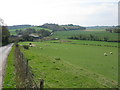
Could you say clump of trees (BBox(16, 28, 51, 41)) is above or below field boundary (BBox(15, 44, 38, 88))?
above

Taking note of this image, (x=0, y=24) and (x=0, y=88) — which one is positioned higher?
(x=0, y=24)

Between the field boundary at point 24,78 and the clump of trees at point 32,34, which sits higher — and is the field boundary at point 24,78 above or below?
below

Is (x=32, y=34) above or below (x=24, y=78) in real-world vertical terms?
above

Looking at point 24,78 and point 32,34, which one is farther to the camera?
point 32,34

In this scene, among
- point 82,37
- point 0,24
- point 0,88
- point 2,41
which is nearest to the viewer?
point 0,88

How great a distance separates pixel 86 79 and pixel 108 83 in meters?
1.94

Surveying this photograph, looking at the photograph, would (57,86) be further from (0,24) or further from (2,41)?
(0,24)

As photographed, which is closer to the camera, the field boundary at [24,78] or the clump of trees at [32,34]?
the field boundary at [24,78]

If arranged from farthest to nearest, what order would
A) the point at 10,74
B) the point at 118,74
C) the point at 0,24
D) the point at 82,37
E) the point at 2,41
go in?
the point at 82,37 → the point at 0,24 → the point at 2,41 → the point at 118,74 → the point at 10,74

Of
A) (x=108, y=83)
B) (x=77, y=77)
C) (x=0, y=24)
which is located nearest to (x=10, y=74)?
(x=77, y=77)

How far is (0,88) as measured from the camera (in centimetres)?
1043

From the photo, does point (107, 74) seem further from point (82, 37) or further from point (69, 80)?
point (82, 37)

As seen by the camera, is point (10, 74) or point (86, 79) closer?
point (10, 74)

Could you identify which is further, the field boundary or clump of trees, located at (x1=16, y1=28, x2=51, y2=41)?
clump of trees, located at (x1=16, y1=28, x2=51, y2=41)
